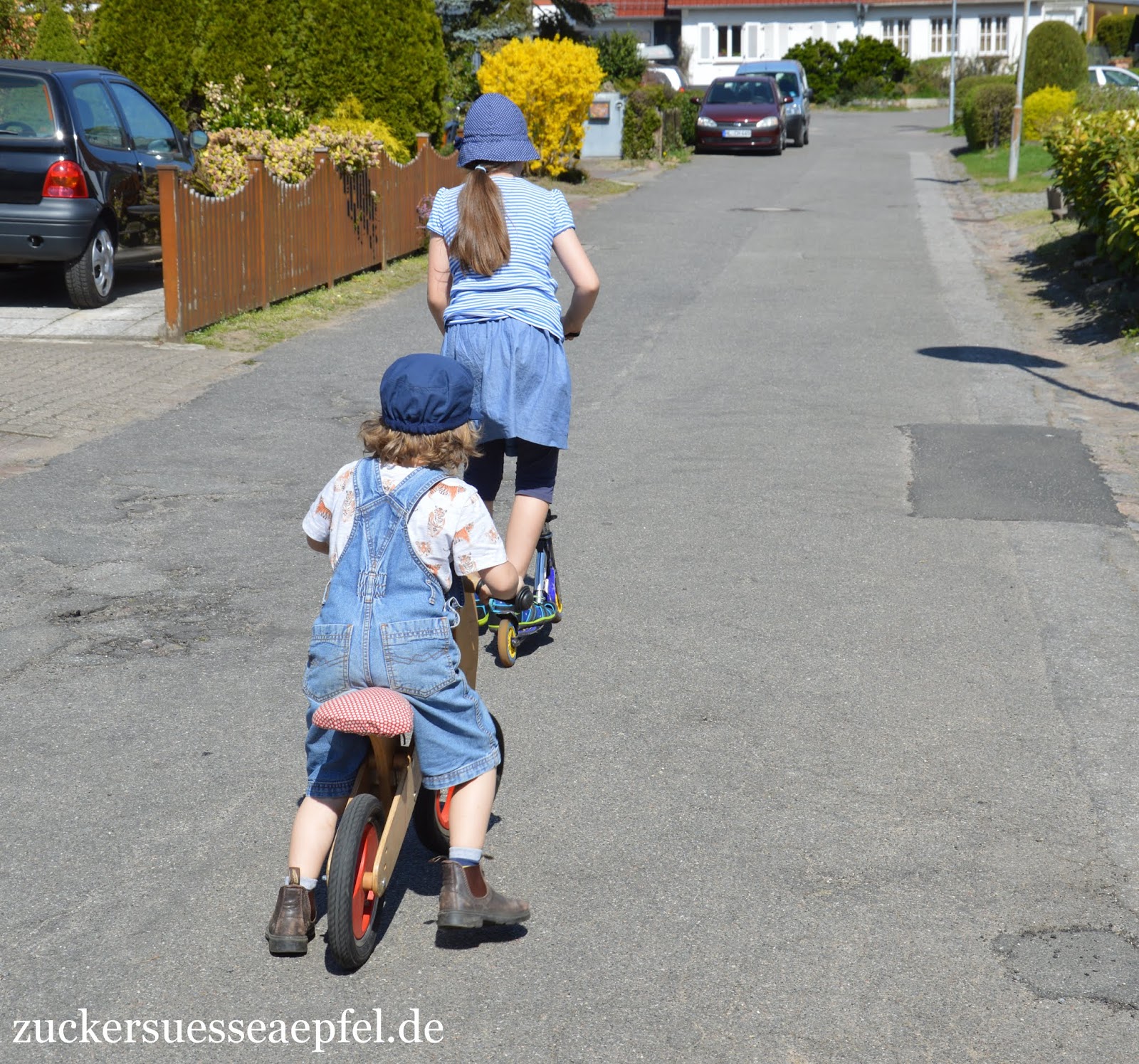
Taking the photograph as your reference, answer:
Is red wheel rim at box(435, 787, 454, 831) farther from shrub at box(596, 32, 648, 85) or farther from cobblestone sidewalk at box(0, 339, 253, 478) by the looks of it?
shrub at box(596, 32, 648, 85)

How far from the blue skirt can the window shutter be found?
211 feet

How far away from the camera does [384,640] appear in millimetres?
3170

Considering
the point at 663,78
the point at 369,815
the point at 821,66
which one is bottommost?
the point at 369,815

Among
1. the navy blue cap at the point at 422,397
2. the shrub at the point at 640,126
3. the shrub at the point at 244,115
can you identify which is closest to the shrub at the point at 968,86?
the shrub at the point at 640,126

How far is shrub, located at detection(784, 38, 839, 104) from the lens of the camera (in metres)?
59.7

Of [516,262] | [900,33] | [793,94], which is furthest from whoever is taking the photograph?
[900,33]

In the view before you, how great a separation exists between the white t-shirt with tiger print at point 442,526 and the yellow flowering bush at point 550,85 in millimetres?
20428

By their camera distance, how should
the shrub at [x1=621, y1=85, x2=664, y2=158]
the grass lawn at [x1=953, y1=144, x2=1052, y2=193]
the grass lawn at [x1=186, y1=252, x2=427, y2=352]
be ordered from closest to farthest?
the grass lawn at [x1=186, y1=252, x2=427, y2=352] → the grass lawn at [x1=953, y1=144, x2=1052, y2=193] → the shrub at [x1=621, y1=85, x2=664, y2=158]

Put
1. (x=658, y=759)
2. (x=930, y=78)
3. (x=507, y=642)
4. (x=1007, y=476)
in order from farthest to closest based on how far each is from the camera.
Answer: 1. (x=930, y=78)
2. (x=1007, y=476)
3. (x=507, y=642)
4. (x=658, y=759)

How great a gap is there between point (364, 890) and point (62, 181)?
29.8 ft

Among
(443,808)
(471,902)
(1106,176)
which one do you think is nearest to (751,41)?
(1106,176)

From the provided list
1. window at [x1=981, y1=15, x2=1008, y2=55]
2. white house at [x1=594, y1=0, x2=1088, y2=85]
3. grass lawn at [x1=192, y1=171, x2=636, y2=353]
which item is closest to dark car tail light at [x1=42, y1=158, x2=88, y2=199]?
grass lawn at [x1=192, y1=171, x2=636, y2=353]

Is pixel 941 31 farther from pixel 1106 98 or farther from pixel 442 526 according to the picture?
pixel 442 526

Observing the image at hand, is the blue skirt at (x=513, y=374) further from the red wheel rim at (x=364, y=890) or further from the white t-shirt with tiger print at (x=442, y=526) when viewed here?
the red wheel rim at (x=364, y=890)
